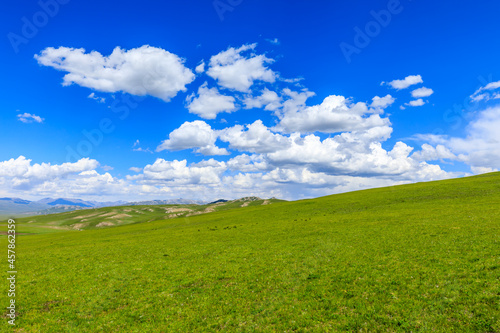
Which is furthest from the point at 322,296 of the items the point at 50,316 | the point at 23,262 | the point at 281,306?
the point at 23,262

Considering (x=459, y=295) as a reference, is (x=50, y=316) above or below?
below

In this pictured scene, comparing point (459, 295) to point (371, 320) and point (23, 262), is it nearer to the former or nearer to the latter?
point (371, 320)

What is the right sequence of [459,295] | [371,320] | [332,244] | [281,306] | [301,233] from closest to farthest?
A: [371,320] < [459,295] < [281,306] < [332,244] < [301,233]

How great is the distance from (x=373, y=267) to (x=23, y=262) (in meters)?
48.4

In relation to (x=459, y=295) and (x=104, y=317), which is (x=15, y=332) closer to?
(x=104, y=317)

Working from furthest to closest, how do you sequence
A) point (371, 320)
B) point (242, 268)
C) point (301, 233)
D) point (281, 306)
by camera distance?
point (301, 233) → point (242, 268) → point (281, 306) → point (371, 320)

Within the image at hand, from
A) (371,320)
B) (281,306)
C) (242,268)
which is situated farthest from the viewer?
(242,268)

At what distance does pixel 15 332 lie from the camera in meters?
17.0

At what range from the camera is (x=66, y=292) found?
2336cm

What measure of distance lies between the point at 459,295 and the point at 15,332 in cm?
3028

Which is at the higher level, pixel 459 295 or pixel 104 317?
pixel 459 295

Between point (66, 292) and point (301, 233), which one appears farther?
point (301, 233)

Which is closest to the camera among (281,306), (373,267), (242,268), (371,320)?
(371,320)

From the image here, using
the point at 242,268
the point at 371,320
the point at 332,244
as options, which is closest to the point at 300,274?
the point at 242,268
